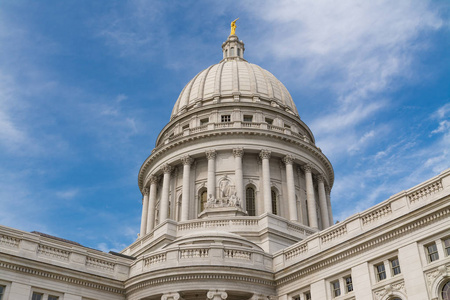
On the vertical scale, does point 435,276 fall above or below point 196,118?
below

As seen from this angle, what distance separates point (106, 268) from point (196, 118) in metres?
31.0

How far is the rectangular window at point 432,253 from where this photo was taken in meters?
25.4

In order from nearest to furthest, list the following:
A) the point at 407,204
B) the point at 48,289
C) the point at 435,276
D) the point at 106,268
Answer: the point at 435,276 < the point at 407,204 < the point at 48,289 < the point at 106,268

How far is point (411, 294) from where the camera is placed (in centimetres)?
2547

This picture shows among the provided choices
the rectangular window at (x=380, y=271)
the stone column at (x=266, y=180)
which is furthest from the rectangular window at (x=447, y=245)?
the stone column at (x=266, y=180)

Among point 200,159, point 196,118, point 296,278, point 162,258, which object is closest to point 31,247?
point 162,258

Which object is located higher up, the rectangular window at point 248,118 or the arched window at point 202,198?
the rectangular window at point 248,118

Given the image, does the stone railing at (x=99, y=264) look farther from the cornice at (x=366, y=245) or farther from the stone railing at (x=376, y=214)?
the stone railing at (x=376, y=214)

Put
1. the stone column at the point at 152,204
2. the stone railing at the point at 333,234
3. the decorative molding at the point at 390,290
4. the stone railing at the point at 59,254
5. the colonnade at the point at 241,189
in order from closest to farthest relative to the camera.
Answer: the decorative molding at the point at 390,290 < the stone railing at the point at 333,234 < the stone railing at the point at 59,254 < the colonnade at the point at 241,189 < the stone column at the point at 152,204

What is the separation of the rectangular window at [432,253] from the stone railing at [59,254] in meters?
20.2

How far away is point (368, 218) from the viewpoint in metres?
29.7

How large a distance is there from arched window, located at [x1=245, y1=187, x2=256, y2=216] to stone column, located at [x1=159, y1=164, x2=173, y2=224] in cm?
923

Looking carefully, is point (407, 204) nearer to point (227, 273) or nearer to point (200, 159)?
point (227, 273)

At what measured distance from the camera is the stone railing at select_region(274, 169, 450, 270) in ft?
86.7
